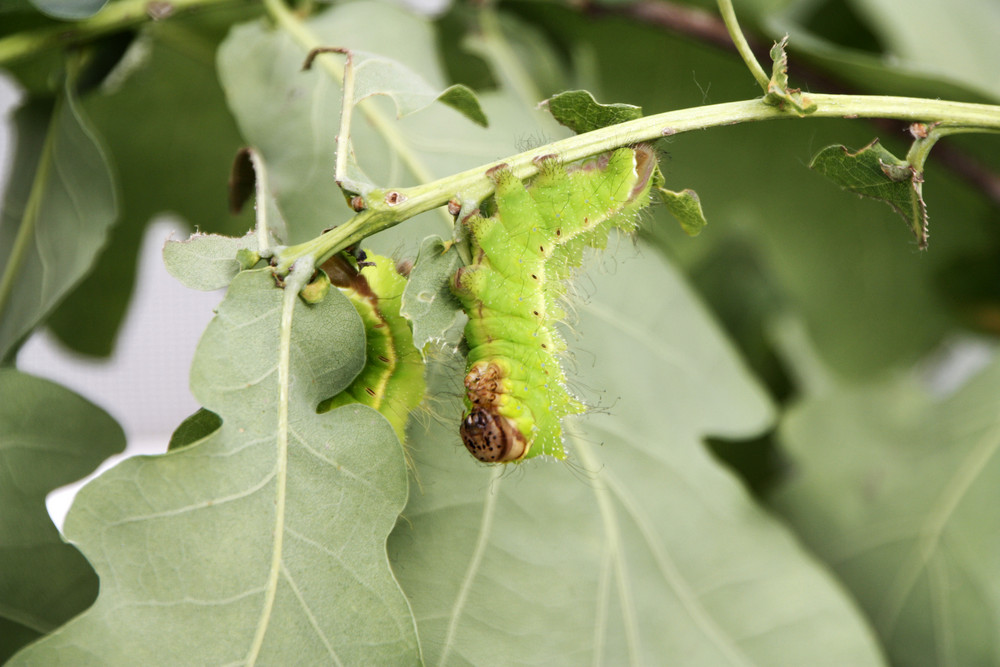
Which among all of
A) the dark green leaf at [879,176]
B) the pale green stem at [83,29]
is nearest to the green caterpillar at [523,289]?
the dark green leaf at [879,176]

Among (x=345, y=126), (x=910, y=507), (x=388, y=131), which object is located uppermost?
(x=345, y=126)

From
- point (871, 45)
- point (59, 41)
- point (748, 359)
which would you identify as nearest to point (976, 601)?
point (748, 359)

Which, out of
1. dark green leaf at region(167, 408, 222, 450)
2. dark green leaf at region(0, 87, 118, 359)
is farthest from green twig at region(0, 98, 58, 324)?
dark green leaf at region(167, 408, 222, 450)

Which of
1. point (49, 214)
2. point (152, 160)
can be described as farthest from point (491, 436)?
point (152, 160)

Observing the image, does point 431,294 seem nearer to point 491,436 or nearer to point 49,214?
point 491,436

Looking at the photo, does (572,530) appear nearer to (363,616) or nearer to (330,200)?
(363,616)
